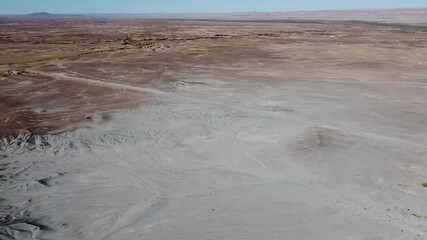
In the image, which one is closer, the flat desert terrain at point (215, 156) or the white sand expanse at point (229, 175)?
the white sand expanse at point (229, 175)

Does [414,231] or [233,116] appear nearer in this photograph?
[414,231]

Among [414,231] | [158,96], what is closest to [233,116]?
[158,96]

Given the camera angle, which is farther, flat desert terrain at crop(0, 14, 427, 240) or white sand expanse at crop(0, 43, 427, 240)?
flat desert terrain at crop(0, 14, 427, 240)

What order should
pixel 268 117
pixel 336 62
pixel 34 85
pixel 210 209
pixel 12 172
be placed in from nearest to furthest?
pixel 210 209
pixel 12 172
pixel 268 117
pixel 34 85
pixel 336 62

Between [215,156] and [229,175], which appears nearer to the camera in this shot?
[229,175]

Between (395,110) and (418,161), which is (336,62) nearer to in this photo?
(395,110)
